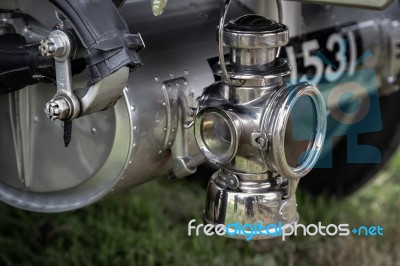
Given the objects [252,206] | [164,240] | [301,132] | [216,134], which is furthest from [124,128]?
[164,240]

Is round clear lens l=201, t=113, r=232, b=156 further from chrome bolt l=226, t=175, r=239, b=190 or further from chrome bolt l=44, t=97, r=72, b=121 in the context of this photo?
chrome bolt l=44, t=97, r=72, b=121

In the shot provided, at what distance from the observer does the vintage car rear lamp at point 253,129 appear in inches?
53.3

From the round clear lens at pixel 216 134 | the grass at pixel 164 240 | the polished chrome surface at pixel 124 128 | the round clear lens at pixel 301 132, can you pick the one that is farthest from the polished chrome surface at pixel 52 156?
the grass at pixel 164 240

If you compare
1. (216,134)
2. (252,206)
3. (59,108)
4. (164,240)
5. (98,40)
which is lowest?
(164,240)

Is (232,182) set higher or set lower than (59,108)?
lower

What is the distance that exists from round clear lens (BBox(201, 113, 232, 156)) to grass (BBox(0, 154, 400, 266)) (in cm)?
80

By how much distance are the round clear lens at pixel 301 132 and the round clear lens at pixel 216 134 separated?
5.5 inches

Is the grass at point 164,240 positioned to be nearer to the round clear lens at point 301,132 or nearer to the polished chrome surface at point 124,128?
the polished chrome surface at point 124,128

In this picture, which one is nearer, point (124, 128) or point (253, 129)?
point (253, 129)

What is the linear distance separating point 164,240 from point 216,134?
924 millimetres

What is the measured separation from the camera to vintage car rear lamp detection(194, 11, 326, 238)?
135 centimetres

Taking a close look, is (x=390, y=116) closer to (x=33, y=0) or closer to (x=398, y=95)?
(x=398, y=95)

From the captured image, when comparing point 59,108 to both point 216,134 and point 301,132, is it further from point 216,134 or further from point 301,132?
point 301,132

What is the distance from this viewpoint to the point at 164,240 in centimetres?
226
